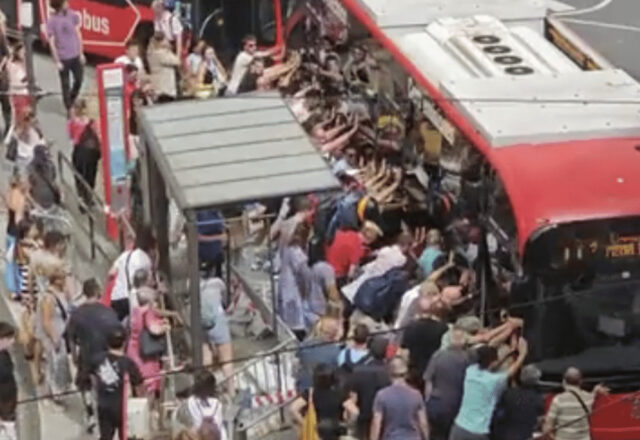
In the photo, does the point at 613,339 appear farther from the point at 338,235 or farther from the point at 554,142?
the point at 338,235

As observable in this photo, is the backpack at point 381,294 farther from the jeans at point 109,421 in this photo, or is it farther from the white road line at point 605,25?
the white road line at point 605,25

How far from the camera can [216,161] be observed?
18922 mm

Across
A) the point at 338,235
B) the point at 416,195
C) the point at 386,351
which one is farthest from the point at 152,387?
the point at 416,195

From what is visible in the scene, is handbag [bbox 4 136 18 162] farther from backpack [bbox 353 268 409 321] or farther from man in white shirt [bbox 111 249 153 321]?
backpack [bbox 353 268 409 321]

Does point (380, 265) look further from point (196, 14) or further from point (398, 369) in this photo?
point (196, 14)

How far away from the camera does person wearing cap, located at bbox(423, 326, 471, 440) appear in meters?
17.4

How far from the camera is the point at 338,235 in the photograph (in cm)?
2095

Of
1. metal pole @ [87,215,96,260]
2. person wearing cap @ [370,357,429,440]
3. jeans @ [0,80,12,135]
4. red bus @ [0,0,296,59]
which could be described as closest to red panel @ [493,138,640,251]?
person wearing cap @ [370,357,429,440]

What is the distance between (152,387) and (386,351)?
203 cm

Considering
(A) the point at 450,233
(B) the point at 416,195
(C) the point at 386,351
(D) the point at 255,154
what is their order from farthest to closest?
(B) the point at 416,195 < (A) the point at 450,233 < (D) the point at 255,154 < (C) the point at 386,351

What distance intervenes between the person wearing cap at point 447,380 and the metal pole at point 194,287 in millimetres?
1948

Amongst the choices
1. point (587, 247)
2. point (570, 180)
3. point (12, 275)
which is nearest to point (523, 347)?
point (587, 247)

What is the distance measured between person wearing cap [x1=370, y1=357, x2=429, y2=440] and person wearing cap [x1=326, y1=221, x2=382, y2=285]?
390 centimetres

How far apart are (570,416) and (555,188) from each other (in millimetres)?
2148
